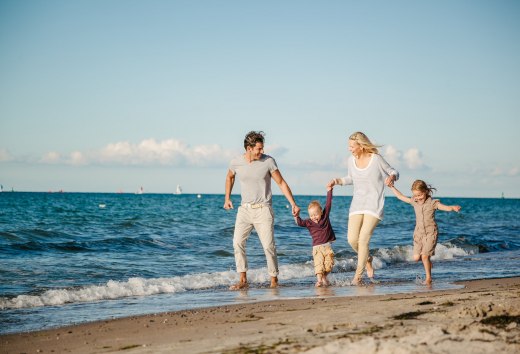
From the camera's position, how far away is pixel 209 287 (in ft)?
33.7

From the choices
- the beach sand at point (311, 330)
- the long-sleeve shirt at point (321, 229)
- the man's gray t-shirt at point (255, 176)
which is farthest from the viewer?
the long-sleeve shirt at point (321, 229)

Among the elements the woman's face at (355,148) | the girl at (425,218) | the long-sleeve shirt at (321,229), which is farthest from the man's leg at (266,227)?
the girl at (425,218)

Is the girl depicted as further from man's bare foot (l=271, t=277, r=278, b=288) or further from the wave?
man's bare foot (l=271, t=277, r=278, b=288)

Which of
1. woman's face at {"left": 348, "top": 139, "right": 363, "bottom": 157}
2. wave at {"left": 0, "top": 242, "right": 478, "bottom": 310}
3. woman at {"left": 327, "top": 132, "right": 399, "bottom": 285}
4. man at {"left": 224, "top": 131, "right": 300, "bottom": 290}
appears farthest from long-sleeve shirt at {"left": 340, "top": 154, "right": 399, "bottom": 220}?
wave at {"left": 0, "top": 242, "right": 478, "bottom": 310}

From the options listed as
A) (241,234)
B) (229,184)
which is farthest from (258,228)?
(229,184)

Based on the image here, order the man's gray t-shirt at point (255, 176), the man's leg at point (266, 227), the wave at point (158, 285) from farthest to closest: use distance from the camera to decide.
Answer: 1. the man's leg at point (266, 227)
2. the man's gray t-shirt at point (255, 176)
3. the wave at point (158, 285)

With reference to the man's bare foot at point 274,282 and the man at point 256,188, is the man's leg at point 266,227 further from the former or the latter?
the man's bare foot at point 274,282

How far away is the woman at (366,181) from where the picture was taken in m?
8.49

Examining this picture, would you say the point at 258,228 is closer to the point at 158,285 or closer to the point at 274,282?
the point at 274,282

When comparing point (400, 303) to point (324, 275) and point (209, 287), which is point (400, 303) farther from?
point (209, 287)

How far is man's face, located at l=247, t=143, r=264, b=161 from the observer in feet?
28.9

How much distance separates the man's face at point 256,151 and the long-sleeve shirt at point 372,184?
134 centimetres

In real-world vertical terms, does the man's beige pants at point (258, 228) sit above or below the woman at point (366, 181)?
below

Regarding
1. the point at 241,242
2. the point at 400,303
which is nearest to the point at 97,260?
the point at 241,242
